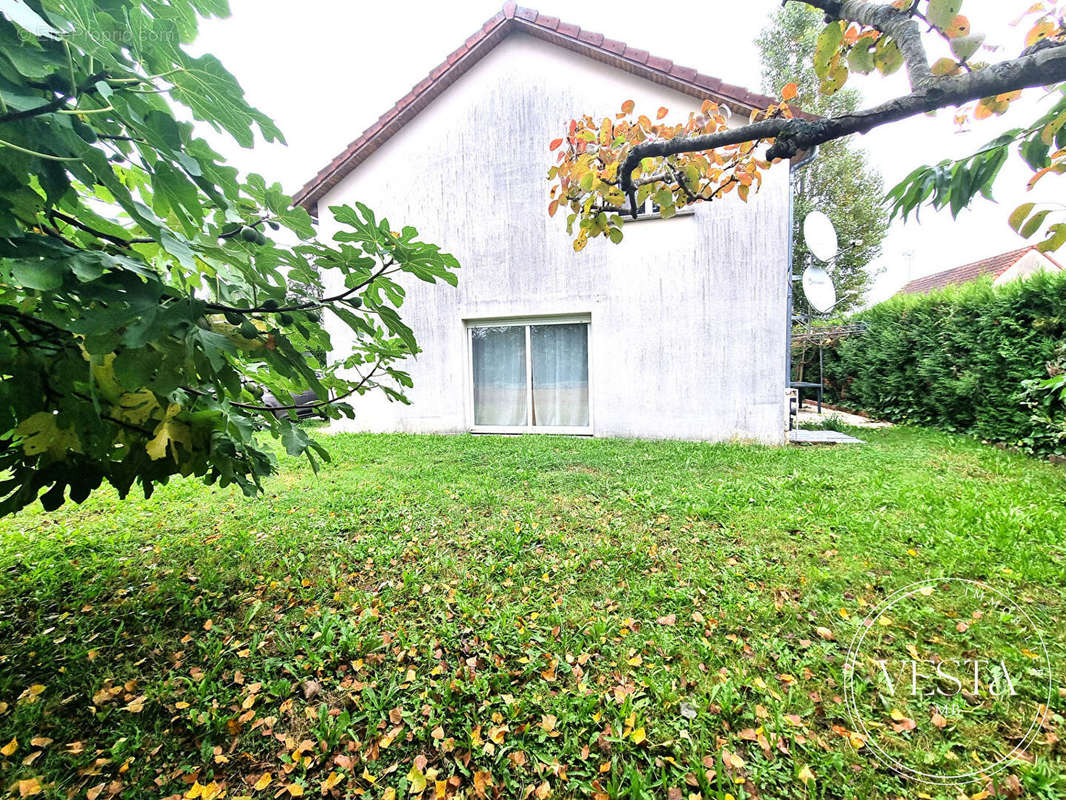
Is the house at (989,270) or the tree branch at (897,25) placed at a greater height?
the house at (989,270)

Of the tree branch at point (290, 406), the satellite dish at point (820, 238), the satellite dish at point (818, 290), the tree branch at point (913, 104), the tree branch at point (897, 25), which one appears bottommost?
the tree branch at point (290, 406)

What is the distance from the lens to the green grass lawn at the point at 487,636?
143cm

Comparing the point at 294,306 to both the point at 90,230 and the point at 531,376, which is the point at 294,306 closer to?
the point at 90,230

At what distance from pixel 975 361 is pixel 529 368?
6999mm

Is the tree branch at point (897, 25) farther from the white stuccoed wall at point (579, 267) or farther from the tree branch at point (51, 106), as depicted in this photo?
the white stuccoed wall at point (579, 267)

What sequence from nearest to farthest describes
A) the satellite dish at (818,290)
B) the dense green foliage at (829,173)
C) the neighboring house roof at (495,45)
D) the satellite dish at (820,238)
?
the neighboring house roof at (495,45) < the satellite dish at (820,238) < the satellite dish at (818,290) < the dense green foliage at (829,173)

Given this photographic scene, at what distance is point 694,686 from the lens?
1.75 meters

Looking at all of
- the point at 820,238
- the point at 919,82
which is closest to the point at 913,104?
the point at 919,82

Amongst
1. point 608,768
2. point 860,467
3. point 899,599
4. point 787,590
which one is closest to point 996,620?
point 899,599

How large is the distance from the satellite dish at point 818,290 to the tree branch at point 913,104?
6699mm

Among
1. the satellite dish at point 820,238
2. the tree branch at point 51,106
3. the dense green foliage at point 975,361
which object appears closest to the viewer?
the tree branch at point 51,106

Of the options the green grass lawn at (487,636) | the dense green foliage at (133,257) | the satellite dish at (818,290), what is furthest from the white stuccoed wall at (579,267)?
the dense green foliage at (133,257)

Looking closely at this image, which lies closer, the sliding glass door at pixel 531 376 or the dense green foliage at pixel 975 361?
the dense green foliage at pixel 975 361

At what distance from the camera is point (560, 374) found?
671 centimetres
